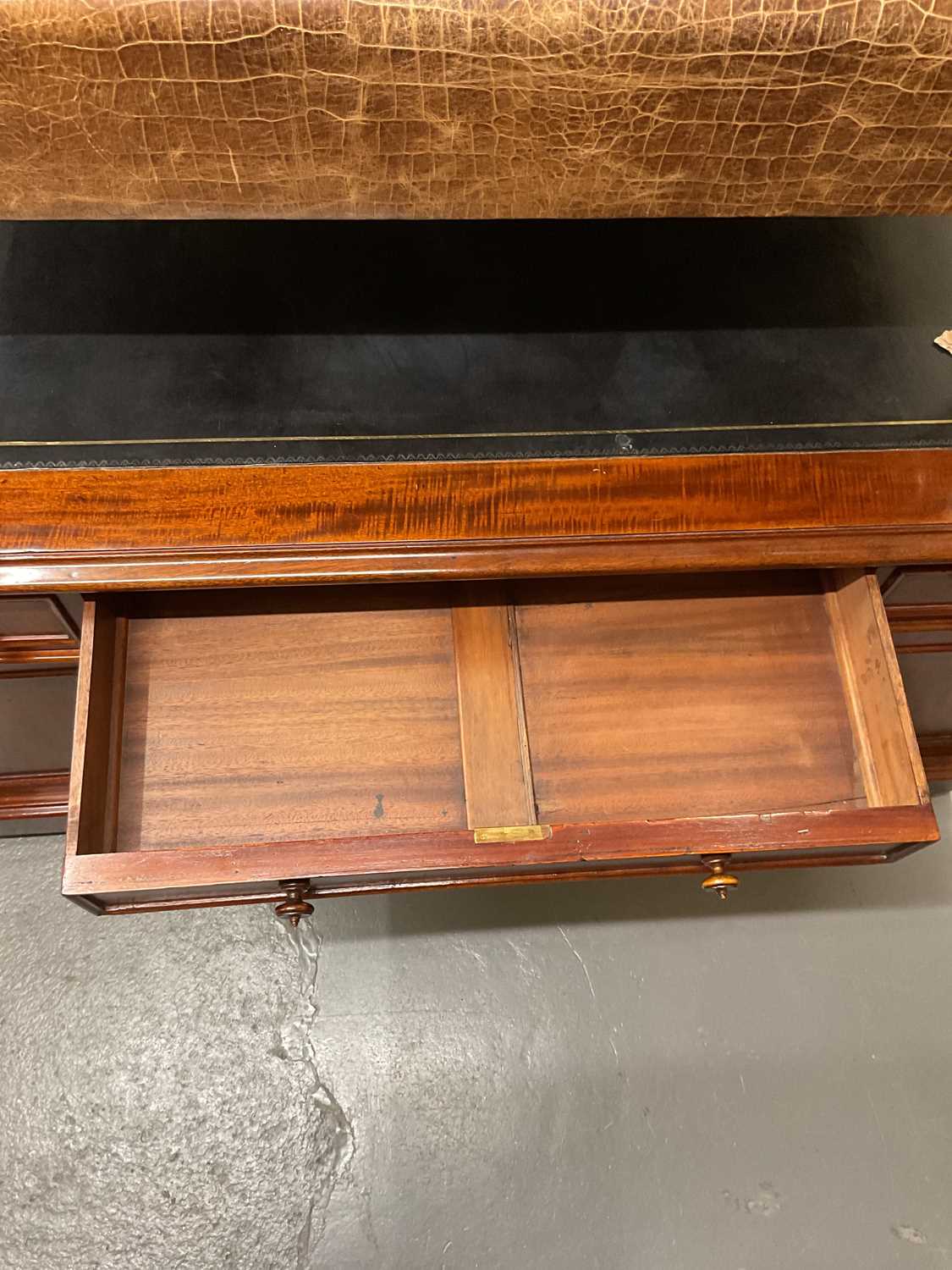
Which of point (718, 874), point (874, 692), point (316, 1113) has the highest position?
point (874, 692)

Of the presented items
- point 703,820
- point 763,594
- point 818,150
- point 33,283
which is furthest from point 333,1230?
point 818,150

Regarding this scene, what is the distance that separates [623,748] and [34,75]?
2.34ft

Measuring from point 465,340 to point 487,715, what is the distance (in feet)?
1.21

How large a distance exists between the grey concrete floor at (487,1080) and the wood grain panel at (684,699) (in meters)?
0.43

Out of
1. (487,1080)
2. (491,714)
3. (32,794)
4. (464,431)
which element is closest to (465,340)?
(464,431)

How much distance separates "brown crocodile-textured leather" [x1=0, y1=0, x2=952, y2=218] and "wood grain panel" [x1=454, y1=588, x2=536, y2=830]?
360 mm

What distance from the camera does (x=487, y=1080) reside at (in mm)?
1096

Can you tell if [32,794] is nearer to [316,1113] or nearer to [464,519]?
[316,1113]

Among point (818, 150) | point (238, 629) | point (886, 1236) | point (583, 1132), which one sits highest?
point (818, 150)

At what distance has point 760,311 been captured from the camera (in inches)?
34.7

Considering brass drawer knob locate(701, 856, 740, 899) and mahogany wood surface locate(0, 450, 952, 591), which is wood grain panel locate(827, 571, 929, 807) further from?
brass drawer knob locate(701, 856, 740, 899)

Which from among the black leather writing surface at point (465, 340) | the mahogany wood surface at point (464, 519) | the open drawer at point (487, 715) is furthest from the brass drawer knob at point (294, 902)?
the black leather writing surface at point (465, 340)

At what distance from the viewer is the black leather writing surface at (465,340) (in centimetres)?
80

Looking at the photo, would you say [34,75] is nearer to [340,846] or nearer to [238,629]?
[238,629]
